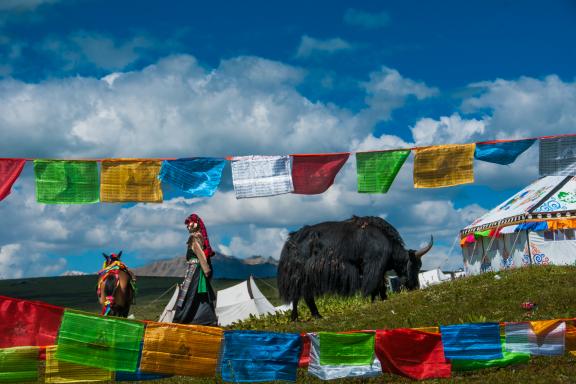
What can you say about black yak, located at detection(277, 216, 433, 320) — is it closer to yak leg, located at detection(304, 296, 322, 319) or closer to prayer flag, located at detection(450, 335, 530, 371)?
yak leg, located at detection(304, 296, 322, 319)

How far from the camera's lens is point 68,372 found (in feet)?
21.1

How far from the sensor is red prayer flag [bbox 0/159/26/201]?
32.3ft

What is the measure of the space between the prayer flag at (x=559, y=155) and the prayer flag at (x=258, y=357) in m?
6.05

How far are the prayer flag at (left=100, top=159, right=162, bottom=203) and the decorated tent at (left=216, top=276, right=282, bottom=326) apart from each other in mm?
10619

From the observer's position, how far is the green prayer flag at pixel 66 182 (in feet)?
33.4

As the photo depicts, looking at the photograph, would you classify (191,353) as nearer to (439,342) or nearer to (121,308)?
(439,342)

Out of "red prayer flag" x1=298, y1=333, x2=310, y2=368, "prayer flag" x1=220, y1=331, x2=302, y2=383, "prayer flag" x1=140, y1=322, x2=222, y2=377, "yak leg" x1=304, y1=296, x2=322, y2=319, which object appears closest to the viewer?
"prayer flag" x1=140, y1=322, x2=222, y2=377

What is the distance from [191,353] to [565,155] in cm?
727

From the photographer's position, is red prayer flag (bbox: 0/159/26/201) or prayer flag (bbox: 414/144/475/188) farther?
prayer flag (bbox: 414/144/475/188)

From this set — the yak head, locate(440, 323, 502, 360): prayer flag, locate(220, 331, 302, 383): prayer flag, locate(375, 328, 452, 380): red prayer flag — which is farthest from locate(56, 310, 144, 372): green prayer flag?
the yak head

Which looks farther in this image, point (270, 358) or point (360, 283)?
point (360, 283)

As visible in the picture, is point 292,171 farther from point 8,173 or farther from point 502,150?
point 8,173

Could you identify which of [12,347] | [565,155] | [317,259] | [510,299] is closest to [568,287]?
[510,299]

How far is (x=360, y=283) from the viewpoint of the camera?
13422 millimetres
